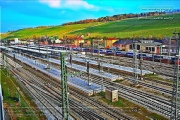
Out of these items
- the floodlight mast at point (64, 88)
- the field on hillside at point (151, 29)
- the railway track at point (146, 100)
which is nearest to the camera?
the floodlight mast at point (64, 88)

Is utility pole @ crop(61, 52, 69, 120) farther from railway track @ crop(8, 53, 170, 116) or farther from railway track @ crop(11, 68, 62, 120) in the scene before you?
railway track @ crop(8, 53, 170, 116)

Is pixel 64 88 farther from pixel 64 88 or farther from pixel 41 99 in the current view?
pixel 41 99

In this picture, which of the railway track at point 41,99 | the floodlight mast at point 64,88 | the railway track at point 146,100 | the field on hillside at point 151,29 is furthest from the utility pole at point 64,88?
the field on hillside at point 151,29

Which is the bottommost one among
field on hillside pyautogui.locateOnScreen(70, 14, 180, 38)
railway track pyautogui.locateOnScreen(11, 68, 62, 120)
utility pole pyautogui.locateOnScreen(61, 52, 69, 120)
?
railway track pyautogui.locateOnScreen(11, 68, 62, 120)

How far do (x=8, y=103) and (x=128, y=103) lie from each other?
11.0 meters

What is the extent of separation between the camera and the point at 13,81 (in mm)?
30797

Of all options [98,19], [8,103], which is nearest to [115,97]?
[8,103]

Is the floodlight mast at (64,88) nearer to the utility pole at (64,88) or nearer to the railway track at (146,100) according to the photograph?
the utility pole at (64,88)

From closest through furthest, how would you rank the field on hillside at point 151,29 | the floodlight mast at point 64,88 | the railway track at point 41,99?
the floodlight mast at point 64,88, the railway track at point 41,99, the field on hillside at point 151,29

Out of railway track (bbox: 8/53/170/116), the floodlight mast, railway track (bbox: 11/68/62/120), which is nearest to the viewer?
the floodlight mast

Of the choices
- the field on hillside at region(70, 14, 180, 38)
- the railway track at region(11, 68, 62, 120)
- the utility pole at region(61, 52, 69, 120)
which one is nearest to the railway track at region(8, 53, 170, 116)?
the railway track at region(11, 68, 62, 120)

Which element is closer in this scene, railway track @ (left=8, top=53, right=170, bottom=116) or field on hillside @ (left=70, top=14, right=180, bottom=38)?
railway track @ (left=8, top=53, right=170, bottom=116)

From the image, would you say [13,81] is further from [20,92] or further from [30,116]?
[30,116]

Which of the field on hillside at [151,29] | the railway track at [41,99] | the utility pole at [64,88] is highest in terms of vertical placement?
the field on hillside at [151,29]
